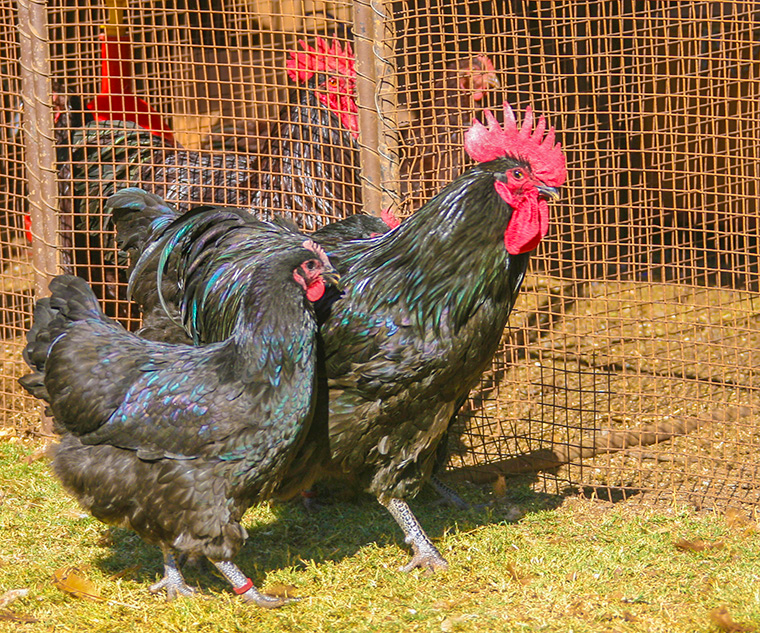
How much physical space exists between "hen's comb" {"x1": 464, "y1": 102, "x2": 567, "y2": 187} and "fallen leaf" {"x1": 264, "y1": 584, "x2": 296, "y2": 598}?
228 cm

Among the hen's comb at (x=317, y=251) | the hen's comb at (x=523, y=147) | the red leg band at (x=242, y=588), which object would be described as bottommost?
the red leg band at (x=242, y=588)

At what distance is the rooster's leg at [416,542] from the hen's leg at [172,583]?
1.09 meters

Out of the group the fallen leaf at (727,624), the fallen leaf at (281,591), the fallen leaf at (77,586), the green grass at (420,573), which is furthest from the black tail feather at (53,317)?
the fallen leaf at (727,624)

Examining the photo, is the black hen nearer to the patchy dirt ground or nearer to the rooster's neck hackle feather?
the rooster's neck hackle feather

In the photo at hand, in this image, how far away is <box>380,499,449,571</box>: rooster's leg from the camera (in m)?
4.58

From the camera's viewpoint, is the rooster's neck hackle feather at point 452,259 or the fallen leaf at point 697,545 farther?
the fallen leaf at point 697,545

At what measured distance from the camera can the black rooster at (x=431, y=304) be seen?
164 inches

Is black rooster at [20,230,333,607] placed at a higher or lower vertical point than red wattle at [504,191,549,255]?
lower

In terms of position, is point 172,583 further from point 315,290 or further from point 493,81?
point 493,81

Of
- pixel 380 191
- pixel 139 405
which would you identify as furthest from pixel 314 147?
pixel 139 405

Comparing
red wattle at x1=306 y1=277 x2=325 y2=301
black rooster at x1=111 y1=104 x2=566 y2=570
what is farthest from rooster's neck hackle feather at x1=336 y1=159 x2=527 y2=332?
red wattle at x1=306 y1=277 x2=325 y2=301

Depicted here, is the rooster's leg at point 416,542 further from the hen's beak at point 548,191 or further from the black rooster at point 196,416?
the hen's beak at point 548,191

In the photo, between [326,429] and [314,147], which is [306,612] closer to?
[326,429]

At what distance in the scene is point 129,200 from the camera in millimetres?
5324
